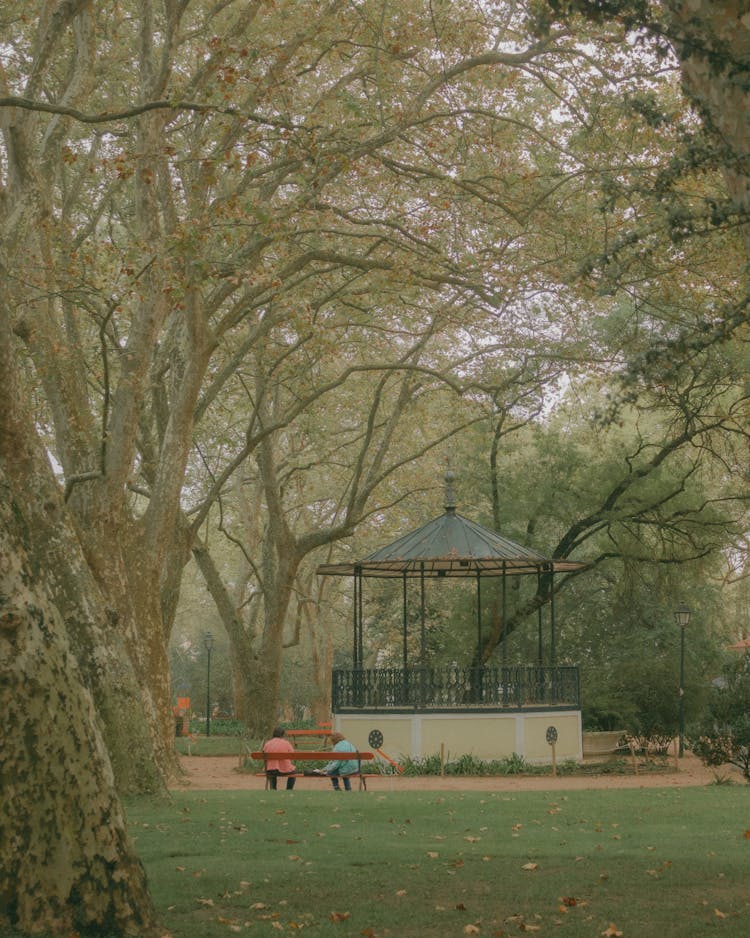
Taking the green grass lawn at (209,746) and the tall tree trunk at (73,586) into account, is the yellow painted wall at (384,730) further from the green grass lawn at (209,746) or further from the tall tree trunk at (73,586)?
the tall tree trunk at (73,586)

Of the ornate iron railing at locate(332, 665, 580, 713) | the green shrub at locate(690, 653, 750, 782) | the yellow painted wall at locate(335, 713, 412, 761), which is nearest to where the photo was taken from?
the green shrub at locate(690, 653, 750, 782)

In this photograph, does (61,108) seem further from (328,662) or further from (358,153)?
(328,662)

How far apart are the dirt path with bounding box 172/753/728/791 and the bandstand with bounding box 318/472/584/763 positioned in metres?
1.02

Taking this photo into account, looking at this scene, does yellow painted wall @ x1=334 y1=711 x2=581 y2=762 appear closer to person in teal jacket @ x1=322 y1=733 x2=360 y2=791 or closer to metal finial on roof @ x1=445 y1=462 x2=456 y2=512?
person in teal jacket @ x1=322 y1=733 x2=360 y2=791

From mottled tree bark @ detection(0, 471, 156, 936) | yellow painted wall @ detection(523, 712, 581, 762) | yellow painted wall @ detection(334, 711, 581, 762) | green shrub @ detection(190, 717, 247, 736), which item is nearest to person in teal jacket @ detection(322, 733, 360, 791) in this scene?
yellow painted wall @ detection(334, 711, 581, 762)

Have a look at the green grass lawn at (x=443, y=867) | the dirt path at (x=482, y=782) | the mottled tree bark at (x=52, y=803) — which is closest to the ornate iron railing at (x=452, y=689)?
the dirt path at (x=482, y=782)

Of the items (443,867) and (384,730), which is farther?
(384,730)

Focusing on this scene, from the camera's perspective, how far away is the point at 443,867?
8.91 m

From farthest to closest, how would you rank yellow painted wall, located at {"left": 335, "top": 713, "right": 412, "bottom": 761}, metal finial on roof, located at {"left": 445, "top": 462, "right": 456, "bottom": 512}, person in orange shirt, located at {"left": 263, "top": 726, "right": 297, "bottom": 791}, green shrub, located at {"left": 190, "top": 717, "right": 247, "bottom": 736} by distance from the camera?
1. green shrub, located at {"left": 190, "top": 717, "right": 247, "bottom": 736}
2. metal finial on roof, located at {"left": 445, "top": 462, "right": 456, "bottom": 512}
3. yellow painted wall, located at {"left": 335, "top": 713, "right": 412, "bottom": 761}
4. person in orange shirt, located at {"left": 263, "top": 726, "right": 297, "bottom": 791}

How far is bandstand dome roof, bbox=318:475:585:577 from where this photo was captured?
2286 cm

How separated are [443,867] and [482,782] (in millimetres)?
11653

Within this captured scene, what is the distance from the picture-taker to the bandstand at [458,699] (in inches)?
886

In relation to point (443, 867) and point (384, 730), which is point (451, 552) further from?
point (443, 867)

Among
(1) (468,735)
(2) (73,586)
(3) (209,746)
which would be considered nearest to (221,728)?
(3) (209,746)
